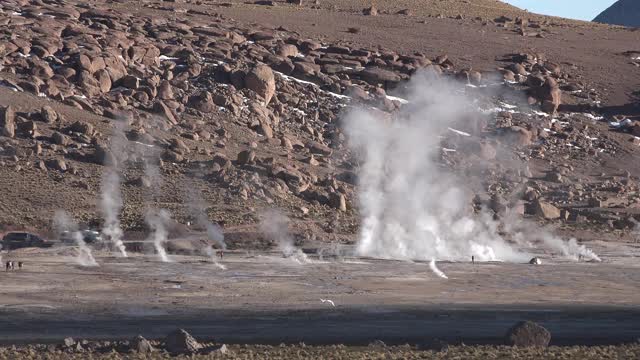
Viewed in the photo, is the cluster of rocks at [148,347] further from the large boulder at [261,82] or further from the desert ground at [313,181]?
the large boulder at [261,82]

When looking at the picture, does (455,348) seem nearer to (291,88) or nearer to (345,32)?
(291,88)

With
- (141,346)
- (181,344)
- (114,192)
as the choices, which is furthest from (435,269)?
(141,346)

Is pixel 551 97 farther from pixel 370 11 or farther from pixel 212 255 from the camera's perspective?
pixel 212 255

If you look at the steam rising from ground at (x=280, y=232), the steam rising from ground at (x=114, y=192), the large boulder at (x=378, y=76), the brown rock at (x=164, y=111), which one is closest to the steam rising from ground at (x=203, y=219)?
the steam rising from ground at (x=280, y=232)

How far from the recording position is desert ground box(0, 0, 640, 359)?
1622 inches

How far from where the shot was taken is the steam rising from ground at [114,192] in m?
62.6

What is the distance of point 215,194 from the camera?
7144 centimetres

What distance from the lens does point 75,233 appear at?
62.5 meters

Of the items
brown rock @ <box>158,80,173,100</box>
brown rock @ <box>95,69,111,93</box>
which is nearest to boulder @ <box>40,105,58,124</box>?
brown rock @ <box>95,69,111,93</box>

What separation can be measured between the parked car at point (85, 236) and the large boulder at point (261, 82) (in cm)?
2779

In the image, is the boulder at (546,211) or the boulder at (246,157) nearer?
the boulder at (246,157)

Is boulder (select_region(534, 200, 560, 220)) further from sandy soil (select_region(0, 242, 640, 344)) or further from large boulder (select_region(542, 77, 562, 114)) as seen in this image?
large boulder (select_region(542, 77, 562, 114))

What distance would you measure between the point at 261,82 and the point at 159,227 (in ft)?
82.9

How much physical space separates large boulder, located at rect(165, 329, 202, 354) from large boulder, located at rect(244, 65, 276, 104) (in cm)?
5528
